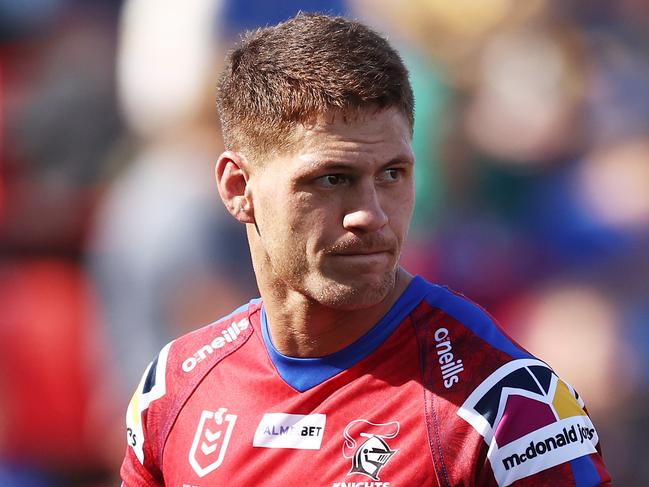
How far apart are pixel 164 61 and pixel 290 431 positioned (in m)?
3.25

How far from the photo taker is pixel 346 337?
2662mm

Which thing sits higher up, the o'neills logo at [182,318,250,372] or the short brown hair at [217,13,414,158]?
the short brown hair at [217,13,414,158]

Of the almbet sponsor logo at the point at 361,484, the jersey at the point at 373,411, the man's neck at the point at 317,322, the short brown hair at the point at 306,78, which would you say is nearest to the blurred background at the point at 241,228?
the jersey at the point at 373,411

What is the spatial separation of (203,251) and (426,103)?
4.40ft

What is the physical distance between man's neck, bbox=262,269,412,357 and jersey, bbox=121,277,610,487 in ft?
0.10

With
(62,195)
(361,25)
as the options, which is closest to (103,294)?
(62,195)

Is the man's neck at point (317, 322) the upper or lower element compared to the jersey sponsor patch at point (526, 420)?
upper

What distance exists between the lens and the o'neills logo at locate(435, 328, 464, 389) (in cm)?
Result: 244

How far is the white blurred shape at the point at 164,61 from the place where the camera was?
5305mm

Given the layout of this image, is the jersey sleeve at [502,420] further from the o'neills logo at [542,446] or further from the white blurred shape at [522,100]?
the white blurred shape at [522,100]

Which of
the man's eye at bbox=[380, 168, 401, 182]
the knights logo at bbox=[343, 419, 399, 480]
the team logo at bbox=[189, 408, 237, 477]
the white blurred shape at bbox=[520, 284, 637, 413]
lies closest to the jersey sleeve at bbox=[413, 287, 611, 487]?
the knights logo at bbox=[343, 419, 399, 480]

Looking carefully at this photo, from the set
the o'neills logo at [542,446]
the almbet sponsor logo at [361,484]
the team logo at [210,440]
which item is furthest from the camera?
the team logo at [210,440]

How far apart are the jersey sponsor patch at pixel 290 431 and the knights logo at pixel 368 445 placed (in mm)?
80

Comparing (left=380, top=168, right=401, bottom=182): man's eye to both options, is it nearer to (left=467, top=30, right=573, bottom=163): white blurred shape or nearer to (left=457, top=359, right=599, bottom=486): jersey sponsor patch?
(left=457, top=359, right=599, bottom=486): jersey sponsor patch
